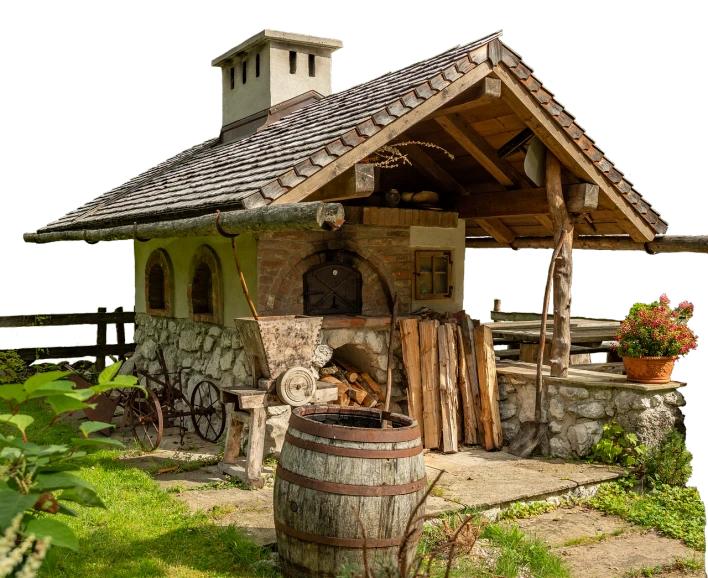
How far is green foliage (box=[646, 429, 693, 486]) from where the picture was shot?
7246 mm

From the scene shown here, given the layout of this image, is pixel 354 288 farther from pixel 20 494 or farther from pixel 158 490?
pixel 20 494

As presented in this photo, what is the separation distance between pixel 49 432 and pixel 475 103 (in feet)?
21.1

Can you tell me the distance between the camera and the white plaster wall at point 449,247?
935cm

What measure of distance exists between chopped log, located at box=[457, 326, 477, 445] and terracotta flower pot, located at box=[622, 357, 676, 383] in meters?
1.83

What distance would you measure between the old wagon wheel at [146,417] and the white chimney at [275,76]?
454cm

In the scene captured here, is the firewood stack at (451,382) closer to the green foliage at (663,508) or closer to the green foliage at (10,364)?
the green foliage at (663,508)

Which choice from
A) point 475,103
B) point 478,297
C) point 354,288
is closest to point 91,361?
point 354,288

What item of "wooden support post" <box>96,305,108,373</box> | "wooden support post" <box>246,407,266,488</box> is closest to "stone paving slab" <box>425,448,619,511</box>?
"wooden support post" <box>246,407,266,488</box>

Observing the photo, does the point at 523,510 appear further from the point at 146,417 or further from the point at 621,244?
the point at 621,244

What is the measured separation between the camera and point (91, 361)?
1323 centimetres

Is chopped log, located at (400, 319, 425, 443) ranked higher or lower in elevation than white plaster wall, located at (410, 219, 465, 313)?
lower

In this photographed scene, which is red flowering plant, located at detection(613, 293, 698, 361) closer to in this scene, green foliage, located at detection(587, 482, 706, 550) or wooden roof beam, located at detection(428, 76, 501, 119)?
green foliage, located at detection(587, 482, 706, 550)

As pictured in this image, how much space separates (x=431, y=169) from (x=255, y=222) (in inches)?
159

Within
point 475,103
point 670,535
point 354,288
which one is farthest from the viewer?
point 354,288
